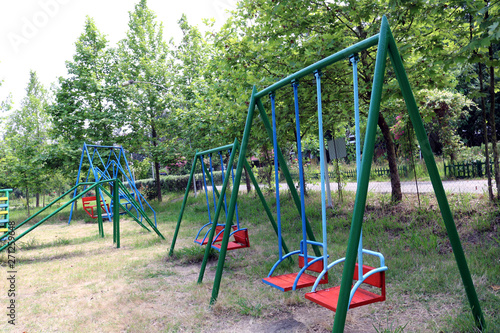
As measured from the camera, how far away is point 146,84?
16.2 metres

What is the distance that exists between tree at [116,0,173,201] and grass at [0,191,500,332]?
8.76 metres

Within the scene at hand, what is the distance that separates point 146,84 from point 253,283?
1403 cm

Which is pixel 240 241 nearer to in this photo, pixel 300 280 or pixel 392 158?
pixel 300 280

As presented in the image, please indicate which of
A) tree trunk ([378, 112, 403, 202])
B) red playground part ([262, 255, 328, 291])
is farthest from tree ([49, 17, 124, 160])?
red playground part ([262, 255, 328, 291])

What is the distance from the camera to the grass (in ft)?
10.6

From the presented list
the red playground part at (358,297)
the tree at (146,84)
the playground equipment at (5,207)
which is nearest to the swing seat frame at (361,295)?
the red playground part at (358,297)

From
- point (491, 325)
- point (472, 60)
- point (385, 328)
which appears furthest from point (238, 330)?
point (472, 60)

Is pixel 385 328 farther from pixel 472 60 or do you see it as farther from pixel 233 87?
pixel 233 87

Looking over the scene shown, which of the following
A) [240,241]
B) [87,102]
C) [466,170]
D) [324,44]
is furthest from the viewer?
[87,102]

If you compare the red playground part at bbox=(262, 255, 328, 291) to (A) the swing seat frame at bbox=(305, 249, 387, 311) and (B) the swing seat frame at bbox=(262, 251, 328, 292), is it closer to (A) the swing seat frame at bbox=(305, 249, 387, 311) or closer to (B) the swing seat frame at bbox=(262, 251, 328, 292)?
(B) the swing seat frame at bbox=(262, 251, 328, 292)

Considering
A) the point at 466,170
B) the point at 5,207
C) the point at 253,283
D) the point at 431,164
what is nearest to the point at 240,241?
the point at 253,283

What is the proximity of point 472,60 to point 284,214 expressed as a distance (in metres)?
5.88

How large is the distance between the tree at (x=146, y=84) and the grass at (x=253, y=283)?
28.7ft

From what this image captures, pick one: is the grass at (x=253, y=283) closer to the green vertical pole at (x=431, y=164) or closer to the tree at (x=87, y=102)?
the green vertical pole at (x=431, y=164)
